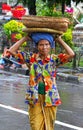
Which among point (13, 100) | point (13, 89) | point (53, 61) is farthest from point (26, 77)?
point (53, 61)

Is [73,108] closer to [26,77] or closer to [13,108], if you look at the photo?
[13,108]

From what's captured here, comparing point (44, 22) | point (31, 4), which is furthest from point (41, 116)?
point (31, 4)

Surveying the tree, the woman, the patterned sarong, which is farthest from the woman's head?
the tree

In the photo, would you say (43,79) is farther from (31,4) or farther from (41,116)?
(31,4)

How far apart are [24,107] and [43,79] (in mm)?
4789

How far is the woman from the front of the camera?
6.15m

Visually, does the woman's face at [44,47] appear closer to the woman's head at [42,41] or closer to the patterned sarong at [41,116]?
the woman's head at [42,41]

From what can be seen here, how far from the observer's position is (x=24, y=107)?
10906mm

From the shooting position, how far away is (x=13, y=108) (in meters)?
10.8

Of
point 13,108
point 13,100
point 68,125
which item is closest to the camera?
point 68,125

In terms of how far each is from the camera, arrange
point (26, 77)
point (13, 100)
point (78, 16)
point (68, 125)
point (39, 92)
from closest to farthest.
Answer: point (39, 92), point (68, 125), point (13, 100), point (26, 77), point (78, 16)

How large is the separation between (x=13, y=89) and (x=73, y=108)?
4.02m

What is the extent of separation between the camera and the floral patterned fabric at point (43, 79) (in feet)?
20.2

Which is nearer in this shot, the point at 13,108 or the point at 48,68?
the point at 48,68
